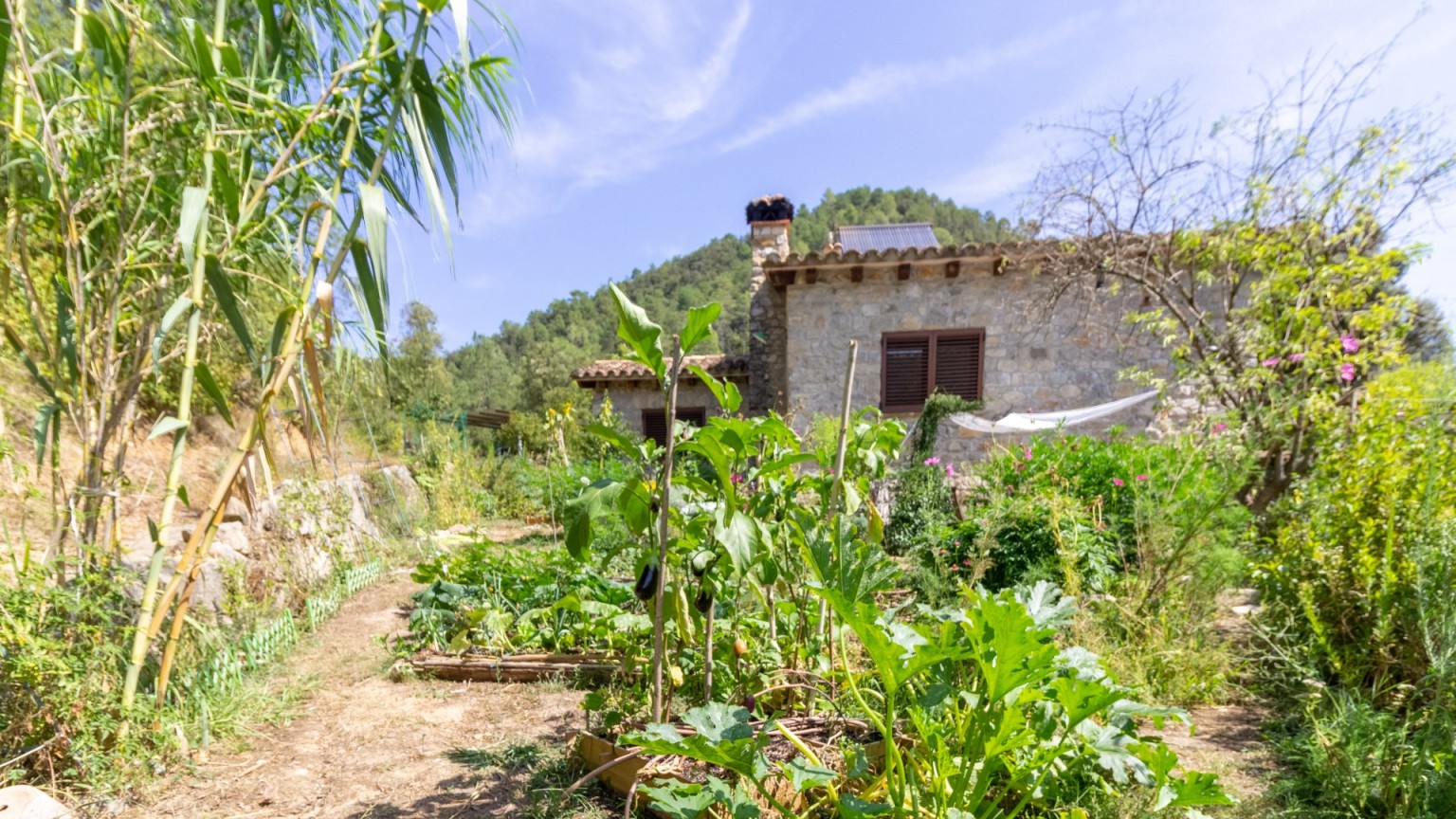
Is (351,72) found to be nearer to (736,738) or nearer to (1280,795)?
(736,738)

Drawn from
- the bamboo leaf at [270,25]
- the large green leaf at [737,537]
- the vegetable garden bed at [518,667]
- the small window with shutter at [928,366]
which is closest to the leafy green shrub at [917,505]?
the small window with shutter at [928,366]

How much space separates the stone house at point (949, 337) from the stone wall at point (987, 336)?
0.01 meters

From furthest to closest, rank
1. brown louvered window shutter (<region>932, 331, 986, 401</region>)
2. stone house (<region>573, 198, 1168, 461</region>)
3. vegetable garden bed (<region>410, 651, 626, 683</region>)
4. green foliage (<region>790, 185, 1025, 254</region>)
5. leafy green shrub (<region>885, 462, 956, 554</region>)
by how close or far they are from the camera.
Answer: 1. green foliage (<region>790, 185, 1025, 254</region>)
2. brown louvered window shutter (<region>932, 331, 986, 401</region>)
3. stone house (<region>573, 198, 1168, 461</region>)
4. leafy green shrub (<region>885, 462, 956, 554</region>)
5. vegetable garden bed (<region>410, 651, 626, 683</region>)

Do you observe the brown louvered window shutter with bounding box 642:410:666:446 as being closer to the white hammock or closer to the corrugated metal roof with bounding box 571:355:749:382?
the corrugated metal roof with bounding box 571:355:749:382

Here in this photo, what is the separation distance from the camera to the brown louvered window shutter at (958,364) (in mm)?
8039

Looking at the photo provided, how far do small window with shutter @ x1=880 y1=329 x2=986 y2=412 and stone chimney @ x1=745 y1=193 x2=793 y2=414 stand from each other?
161 centimetres

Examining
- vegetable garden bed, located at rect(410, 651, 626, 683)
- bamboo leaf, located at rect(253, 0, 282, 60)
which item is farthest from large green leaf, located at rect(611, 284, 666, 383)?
vegetable garden bed, located at rect(410, 651, 626, 683)

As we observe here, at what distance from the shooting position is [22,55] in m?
1.59

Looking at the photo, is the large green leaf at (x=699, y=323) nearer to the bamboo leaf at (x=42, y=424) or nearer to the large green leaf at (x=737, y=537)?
the large green leaf at (x=737, y=537)

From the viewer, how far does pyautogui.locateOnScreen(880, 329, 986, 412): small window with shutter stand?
8.05 meters

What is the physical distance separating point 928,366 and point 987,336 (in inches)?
31.5

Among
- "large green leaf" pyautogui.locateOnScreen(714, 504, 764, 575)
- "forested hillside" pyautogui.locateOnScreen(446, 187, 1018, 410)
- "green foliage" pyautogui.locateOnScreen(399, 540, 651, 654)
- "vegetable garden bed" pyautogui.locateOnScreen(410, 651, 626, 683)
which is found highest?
"forested hillside" pyautogui.locateOnScreen(446, 187, 1018, 410)

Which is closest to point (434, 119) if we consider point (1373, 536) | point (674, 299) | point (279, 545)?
point (279, 545)

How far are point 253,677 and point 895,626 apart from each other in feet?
8.98
